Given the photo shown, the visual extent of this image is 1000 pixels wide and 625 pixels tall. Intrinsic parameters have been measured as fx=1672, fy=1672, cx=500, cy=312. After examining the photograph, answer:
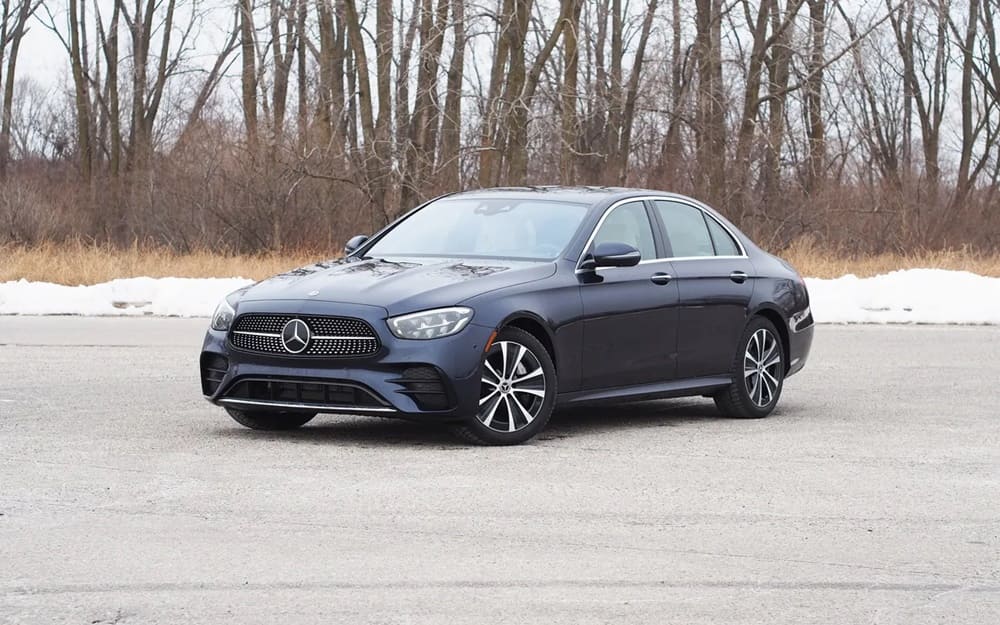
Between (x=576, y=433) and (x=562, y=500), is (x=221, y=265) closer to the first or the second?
(x=576, y=433)

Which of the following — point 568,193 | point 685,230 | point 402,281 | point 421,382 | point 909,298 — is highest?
point 568,193

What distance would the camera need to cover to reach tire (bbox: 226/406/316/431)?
34.3 feet

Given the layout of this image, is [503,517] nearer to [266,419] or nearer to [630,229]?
[266,419]

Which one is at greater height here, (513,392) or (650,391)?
(513,392)

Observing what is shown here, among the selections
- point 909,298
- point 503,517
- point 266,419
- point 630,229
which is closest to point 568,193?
point 630,229

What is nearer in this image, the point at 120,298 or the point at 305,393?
the point at 305,393

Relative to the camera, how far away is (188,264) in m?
28.6

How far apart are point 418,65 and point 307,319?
86.0 ft

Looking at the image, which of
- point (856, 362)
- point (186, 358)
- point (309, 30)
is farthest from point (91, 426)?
point (309, 30)

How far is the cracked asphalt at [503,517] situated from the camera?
5816 mm

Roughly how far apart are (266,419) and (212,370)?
58 centimetres

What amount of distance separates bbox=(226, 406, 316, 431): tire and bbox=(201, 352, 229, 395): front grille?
0.77 ft

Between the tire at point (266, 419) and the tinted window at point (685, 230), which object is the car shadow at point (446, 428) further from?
the tinted window at point (685, 230)

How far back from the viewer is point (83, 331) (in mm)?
18891
